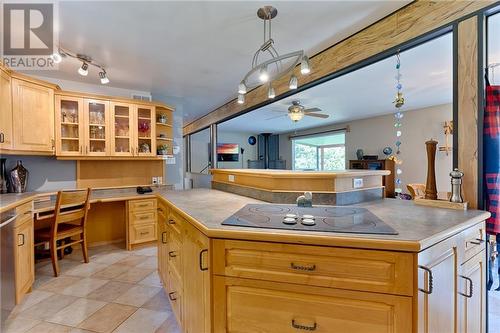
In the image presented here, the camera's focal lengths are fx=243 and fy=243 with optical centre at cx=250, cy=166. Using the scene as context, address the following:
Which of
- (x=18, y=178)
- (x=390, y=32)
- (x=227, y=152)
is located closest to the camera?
(x=390, y=32)

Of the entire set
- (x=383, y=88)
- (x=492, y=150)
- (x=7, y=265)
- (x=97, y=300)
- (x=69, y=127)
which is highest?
(x=383, y=88)

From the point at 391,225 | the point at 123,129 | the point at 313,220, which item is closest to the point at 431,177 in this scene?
the point at 391,225

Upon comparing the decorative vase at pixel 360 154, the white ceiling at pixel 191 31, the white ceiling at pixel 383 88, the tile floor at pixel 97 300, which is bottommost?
the tile floor at pixel 97 300

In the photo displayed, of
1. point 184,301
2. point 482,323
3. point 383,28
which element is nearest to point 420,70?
point 383,28

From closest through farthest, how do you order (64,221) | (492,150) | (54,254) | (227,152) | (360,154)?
(492,150) < (54,254) < (64,221) < (360,154) < (227,152)

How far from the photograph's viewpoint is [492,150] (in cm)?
147

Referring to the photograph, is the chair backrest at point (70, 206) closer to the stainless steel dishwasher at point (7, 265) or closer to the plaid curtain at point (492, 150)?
the stainless steel dishwasher at point (7, 265)

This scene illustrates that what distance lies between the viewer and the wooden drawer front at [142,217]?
3340mm

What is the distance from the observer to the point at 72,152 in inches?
125

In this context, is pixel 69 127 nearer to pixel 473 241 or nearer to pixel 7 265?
pixel 7 265

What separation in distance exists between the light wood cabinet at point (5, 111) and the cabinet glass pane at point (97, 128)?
879 mm

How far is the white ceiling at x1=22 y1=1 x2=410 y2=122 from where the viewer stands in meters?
1.83

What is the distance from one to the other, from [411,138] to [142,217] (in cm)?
560

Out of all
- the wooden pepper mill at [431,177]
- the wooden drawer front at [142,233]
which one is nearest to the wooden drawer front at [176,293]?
Result: the wooden drawer front at [142,233]
